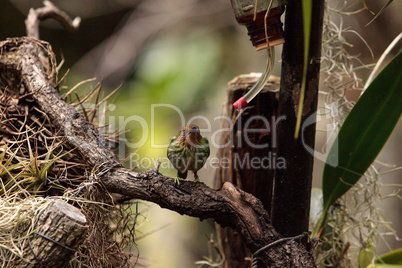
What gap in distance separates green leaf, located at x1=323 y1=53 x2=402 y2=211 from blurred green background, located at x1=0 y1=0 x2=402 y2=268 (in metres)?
1.50

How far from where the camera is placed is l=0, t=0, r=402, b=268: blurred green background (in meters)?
2.80

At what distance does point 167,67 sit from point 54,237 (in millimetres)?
2087

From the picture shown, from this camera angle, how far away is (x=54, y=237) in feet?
2.97

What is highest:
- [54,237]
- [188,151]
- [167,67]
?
[167,67]

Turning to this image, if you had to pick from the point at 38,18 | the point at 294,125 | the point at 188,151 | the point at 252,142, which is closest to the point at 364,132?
the point at 294,125

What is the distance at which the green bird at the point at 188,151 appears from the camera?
125cm

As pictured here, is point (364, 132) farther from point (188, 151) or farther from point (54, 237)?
point (54, 237)

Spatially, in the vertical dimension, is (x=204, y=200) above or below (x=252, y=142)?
below

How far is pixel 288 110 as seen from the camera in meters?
1.17

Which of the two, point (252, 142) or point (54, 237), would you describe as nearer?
point (54, 237)

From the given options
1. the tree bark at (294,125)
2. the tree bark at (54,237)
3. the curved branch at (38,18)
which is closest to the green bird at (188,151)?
the tree bark at (294,125)

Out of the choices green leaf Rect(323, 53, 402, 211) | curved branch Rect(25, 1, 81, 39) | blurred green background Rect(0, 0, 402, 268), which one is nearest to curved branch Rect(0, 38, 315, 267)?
green leaf Rect(323, 53, 402, 211)

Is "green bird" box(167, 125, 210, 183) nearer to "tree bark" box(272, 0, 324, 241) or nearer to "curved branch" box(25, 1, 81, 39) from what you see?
"tree bark" box(272, 0, 324, 241)

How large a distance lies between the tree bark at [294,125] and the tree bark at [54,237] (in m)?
0.59
